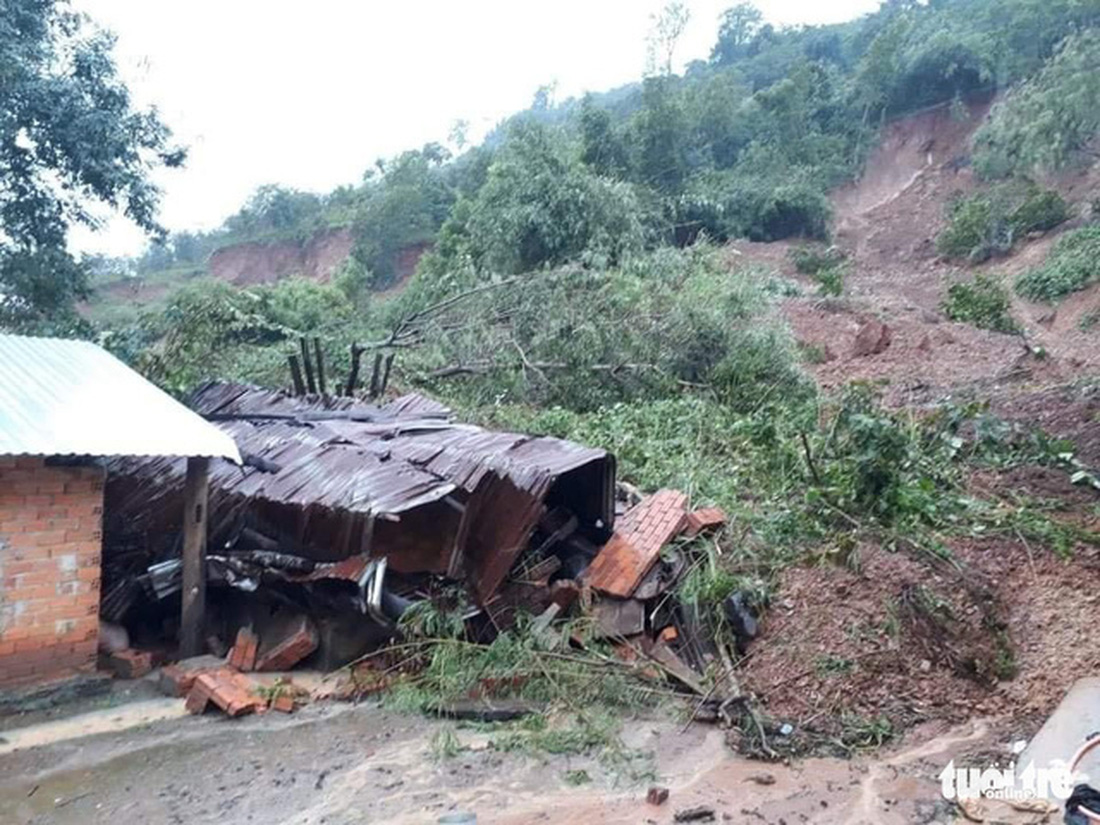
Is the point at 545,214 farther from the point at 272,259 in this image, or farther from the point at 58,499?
the point at 272,259

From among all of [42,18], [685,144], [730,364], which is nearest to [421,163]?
[685,144]

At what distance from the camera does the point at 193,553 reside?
22.6ft

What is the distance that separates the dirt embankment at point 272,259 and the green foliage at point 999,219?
24.2m

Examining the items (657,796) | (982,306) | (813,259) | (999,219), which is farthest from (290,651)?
(999,219)

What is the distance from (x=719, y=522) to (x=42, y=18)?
12.2 metres

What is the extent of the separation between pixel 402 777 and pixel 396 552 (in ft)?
6.91

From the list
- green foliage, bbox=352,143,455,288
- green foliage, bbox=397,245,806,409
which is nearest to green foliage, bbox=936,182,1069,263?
green foliage, bbox=397,245,806,409

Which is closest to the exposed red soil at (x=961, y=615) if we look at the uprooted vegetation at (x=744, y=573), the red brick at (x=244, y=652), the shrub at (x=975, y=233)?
the uprooted vegetation at (x=744, y=573)

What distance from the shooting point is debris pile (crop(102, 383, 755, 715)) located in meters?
6.52

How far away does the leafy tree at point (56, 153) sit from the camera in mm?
12266

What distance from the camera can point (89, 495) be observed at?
20.8ft

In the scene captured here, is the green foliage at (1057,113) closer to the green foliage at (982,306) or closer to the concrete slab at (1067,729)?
the green foliage at (982,306)

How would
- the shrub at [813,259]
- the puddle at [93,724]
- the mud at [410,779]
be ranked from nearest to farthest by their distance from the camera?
the mud at [410,779], the puddle at [93,724], the shrub at [813,259]

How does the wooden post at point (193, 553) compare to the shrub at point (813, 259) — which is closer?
the wooden post at point (193, 553)
